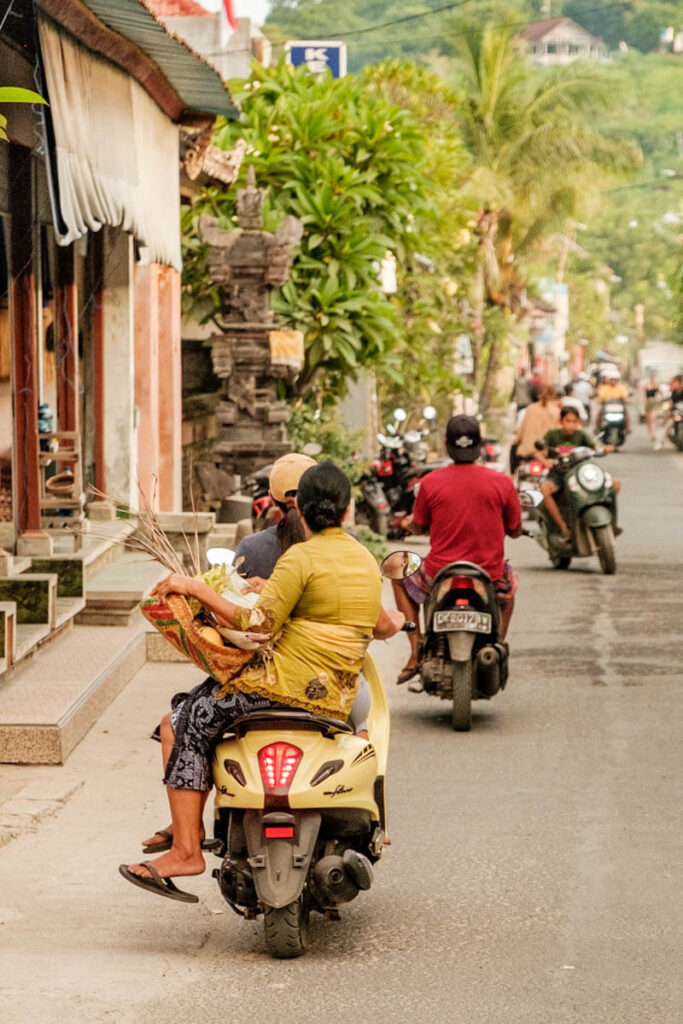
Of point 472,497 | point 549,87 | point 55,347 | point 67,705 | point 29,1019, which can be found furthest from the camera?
point 549,87

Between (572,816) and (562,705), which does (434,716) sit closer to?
(562,705)

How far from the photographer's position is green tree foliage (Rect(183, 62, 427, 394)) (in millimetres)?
18219

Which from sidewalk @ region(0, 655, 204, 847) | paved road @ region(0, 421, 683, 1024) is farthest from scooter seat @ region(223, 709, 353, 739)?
sidewalk @ region(0, 655, 204, 847)

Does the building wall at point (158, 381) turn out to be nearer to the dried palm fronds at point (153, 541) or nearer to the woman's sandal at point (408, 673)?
the woman's sandal at point (408, 673)

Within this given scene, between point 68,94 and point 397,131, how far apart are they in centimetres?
900

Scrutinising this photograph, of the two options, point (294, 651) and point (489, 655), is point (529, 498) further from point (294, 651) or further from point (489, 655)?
point (294, 651)

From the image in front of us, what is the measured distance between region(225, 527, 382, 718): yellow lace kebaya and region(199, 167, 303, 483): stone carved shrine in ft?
34.9

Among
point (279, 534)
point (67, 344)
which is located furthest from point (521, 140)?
point (279, 534)

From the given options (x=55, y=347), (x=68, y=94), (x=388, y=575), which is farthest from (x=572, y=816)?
(x=55, y=347)

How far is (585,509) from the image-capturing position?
17203 mm

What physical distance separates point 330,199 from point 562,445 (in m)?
3.32

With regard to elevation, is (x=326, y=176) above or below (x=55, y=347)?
above

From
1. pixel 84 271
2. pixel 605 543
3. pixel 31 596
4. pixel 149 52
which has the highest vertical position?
pixel 149 52

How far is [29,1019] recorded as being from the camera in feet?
17.1
